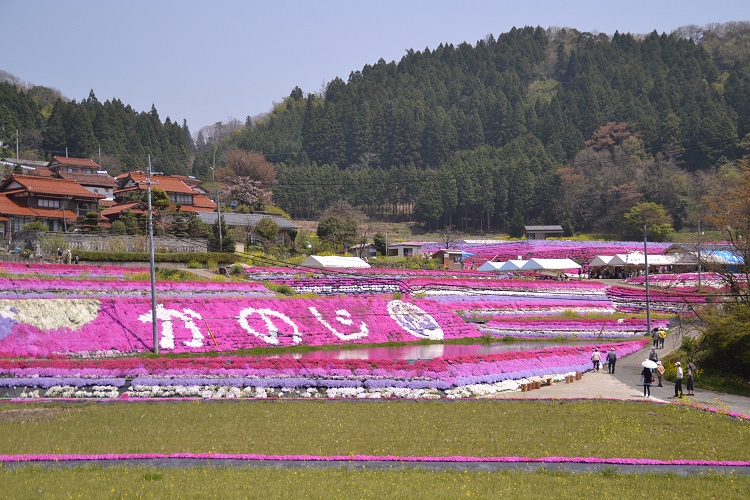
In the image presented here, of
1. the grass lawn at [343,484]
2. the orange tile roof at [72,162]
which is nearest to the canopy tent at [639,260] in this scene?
the grass lawn at [343,484]

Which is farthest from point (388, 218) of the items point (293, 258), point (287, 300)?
point (287, 300)

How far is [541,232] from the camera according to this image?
4031 inches

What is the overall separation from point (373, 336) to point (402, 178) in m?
82.8

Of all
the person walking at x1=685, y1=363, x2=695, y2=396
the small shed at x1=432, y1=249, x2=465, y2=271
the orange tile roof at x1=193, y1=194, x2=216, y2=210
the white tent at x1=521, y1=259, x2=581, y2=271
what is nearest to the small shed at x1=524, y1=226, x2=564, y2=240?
the small shed at x1=432, y1=249, x2=465, y2=271

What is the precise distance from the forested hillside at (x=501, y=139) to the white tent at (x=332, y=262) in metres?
46.6

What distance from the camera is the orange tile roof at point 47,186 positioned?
60.2 metres

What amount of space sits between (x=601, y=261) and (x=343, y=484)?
6296cm

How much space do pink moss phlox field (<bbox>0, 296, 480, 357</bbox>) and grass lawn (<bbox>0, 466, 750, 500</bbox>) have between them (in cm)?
1548

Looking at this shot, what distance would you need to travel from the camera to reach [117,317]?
3228cm

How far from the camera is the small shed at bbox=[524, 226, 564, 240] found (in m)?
102

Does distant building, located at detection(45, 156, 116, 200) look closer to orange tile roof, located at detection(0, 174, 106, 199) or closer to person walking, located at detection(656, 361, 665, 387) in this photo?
orange tile roof, located at detection(0, 174, 106, 199)

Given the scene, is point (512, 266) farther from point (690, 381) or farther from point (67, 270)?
point (690, 381)

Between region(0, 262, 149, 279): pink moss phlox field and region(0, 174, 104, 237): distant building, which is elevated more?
region(0, 174, 104, 237): distant building

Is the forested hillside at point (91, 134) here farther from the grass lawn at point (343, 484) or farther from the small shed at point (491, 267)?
the grass lawn at point (343, 484)
